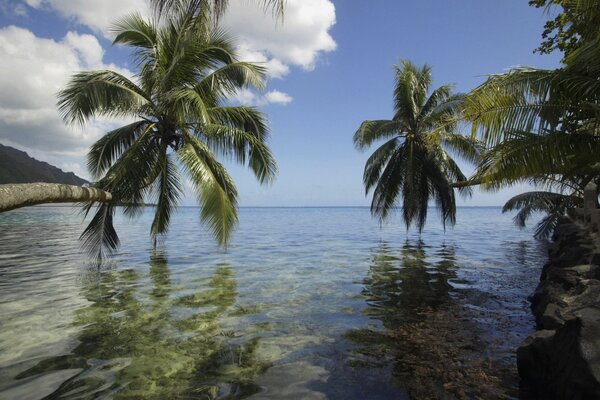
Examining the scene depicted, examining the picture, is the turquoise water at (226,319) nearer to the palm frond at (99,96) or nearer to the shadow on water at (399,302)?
the shadow on water at (399,302)

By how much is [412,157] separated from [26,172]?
413ft

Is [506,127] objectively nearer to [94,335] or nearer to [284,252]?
[94,335]

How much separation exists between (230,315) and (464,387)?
457cm

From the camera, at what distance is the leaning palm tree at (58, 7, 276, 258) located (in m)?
10.2

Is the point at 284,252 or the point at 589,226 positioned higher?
the point at 589,226

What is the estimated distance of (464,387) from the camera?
4125 mm

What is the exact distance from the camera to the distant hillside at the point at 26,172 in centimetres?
9629

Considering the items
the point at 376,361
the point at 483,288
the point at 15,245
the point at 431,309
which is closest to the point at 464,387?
the point at 376,361

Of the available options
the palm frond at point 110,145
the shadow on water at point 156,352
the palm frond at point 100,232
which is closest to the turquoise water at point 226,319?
the shadow on water at point 156,352

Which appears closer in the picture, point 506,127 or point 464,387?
point 464,387

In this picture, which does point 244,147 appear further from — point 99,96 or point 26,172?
point 26,172

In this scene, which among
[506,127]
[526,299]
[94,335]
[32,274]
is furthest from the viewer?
[32,274]

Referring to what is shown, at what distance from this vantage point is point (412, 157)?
19.6 meters

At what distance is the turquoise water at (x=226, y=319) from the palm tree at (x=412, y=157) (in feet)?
17.9
